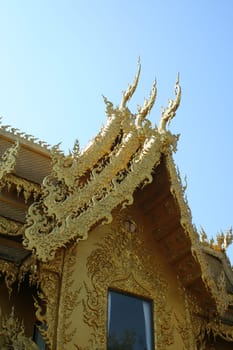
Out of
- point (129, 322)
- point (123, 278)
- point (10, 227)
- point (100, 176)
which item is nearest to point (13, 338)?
point (10, 227)

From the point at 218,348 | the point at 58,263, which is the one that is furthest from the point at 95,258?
the point at 218,348

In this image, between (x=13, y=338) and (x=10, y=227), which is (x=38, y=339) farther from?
(x=10, y=227)

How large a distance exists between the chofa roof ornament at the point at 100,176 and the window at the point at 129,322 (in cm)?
105

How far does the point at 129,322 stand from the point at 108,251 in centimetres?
87

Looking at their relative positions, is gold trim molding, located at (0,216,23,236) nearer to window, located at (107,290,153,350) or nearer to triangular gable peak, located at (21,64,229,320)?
triangular gable peak, located at (21,64,229,320)

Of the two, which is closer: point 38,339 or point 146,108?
point 38,339

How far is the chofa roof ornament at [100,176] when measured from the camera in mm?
5344

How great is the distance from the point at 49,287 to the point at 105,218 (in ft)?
3.03

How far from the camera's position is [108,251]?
251 inches

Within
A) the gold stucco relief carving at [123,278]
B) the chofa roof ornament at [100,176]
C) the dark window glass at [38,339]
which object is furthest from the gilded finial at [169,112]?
the dark window glass at [38,339]

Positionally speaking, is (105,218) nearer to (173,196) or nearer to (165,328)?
(173,196)

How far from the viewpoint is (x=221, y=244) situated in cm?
977

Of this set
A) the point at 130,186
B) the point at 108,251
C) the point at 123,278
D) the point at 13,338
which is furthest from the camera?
the point at 108,251

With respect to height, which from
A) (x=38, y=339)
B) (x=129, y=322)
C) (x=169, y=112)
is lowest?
(x=38, y=339)
